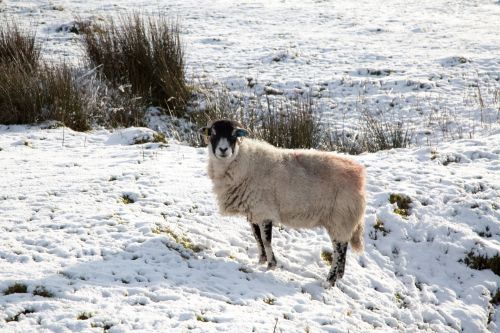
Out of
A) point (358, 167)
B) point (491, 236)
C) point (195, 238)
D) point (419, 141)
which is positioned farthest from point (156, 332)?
point (419, 141)

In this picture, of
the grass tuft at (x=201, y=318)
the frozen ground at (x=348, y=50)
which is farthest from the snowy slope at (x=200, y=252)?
the frozen ground at (x=348, y=50)

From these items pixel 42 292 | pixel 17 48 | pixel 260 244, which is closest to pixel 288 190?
pixel 260 244

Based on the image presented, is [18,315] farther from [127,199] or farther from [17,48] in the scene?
[17,48]

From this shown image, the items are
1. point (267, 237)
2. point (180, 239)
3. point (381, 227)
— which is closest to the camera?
point (267, 237)

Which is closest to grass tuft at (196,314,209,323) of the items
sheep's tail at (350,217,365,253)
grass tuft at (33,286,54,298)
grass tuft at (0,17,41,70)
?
grass tuft at (33,286,54,298)

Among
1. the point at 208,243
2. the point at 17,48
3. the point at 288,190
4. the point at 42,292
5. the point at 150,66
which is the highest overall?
the point at 17,48

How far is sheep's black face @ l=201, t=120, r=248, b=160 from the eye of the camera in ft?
14.9

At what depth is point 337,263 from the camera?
4781 millimetres

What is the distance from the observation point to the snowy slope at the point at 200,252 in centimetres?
374

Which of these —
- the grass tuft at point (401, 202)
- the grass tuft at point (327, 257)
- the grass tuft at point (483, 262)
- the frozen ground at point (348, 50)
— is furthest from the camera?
the frozen ground at point (348, 50)

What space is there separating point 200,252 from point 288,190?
96 centimetres

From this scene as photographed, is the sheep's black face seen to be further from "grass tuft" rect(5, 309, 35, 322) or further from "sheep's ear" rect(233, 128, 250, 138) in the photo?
"grass tuft" rect(5, 309, 35, 322)

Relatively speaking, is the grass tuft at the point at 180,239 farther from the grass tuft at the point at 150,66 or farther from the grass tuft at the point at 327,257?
the grass tuft at the point at 150,66

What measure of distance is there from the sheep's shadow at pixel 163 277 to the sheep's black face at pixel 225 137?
917 millimetres
